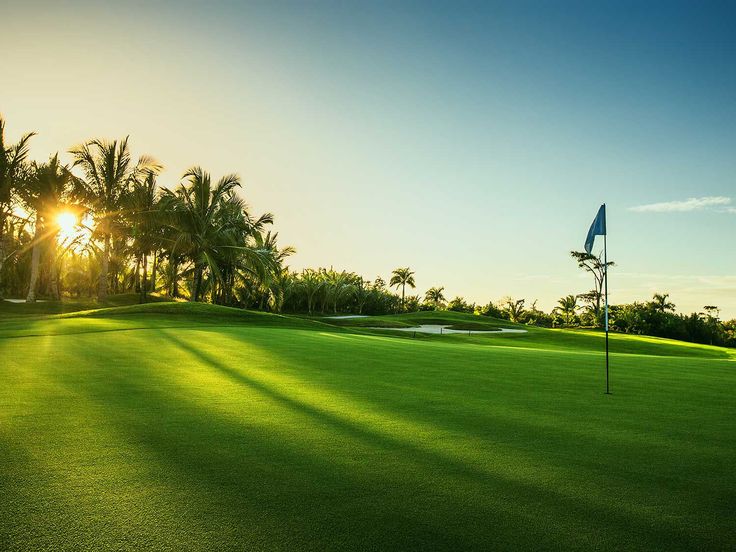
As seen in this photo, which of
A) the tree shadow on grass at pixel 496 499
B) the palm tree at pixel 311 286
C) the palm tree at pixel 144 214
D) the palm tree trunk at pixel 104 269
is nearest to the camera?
the tree shadow on grass at pixel 496 499

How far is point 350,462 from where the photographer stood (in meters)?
4.55

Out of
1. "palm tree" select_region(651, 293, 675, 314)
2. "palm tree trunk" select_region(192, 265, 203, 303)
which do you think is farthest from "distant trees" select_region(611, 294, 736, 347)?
"palm tree trunk" select_region(192, 265, 203, 303)

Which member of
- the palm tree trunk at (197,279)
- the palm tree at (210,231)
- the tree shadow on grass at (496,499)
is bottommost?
the tree shadow on grass at (496,499)

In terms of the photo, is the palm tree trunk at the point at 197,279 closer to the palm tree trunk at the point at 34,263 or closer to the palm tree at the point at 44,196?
the palm tree at the point at 44,196

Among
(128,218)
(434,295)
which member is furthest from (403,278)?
(128,218)

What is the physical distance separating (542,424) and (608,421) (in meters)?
1.08

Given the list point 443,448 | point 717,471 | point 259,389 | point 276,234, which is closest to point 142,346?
point 259,389

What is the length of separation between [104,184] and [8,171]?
22.6 feet

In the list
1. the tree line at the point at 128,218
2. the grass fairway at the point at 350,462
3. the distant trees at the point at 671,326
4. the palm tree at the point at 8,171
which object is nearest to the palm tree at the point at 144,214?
the tree line at the point at 128,218

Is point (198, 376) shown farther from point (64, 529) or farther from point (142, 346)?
point (64, 529)

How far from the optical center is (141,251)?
122ft

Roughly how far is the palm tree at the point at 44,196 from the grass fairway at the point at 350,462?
29953 mm

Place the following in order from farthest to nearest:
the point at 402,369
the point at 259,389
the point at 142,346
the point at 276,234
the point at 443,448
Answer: the point at 276,234 < the point at 142,346 < the point at 402,369 < the point at 259,389 < the point at 443,448

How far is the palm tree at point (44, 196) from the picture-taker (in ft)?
111
